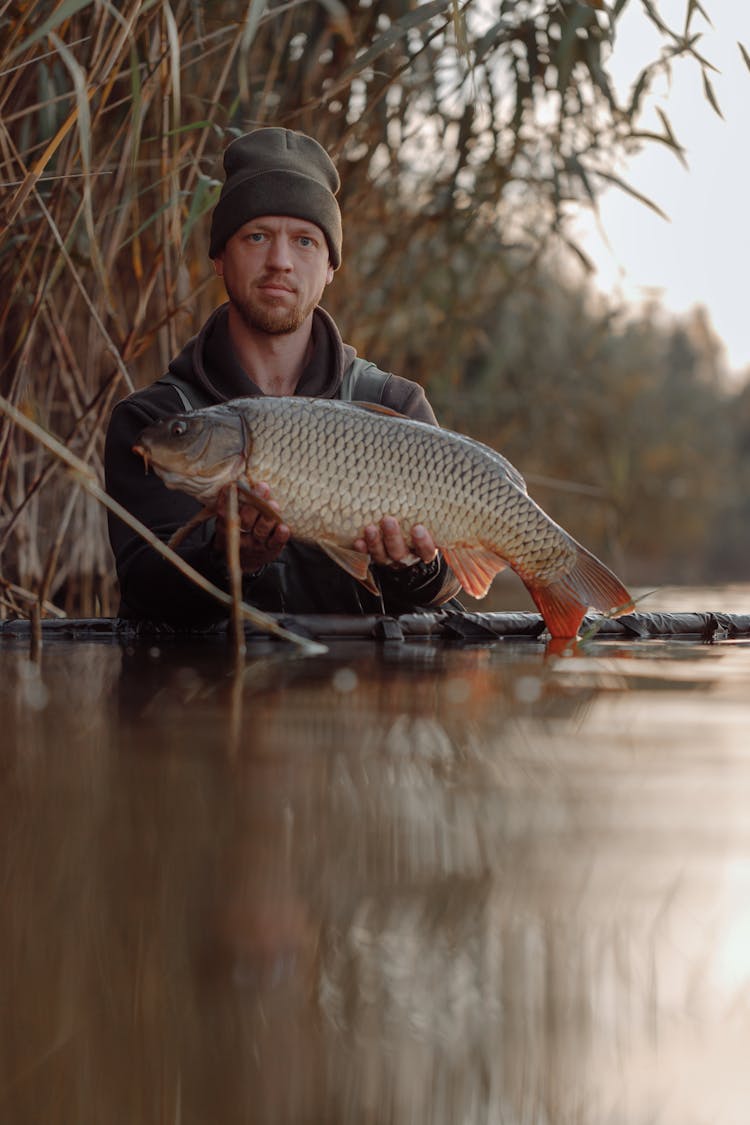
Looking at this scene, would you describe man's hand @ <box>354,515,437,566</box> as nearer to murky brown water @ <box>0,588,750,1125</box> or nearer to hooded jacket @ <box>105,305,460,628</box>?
hooded jacket @ <box>105,305,460,628</box>

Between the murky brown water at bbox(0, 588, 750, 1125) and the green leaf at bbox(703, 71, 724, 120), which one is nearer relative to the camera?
the murky brown water at bbox(0, 588, 750, 1125)

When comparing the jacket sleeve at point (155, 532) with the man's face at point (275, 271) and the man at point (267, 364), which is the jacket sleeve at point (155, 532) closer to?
the man at point (267, 364)

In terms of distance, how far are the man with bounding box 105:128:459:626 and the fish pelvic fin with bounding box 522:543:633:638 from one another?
9.6 inches

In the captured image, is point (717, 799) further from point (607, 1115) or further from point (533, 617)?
point (533, 617)

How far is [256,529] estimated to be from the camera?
1.82m

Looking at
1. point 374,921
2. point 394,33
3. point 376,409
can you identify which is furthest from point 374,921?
point 394,33

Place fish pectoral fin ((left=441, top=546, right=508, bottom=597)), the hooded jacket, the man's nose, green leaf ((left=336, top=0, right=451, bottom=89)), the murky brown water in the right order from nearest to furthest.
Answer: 1. the murky brown water
2. fish pectoral fin ((left=441, top=546, right=508, bottom=597))
3. green leaf ((left=336, top=0, right=451, bottom=89))
4. the hooded jacket
5. the man's nose

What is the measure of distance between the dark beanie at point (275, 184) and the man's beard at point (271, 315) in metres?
0.13

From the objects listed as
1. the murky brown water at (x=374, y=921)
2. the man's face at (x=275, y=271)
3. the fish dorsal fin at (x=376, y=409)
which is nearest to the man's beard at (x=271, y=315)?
→ the man's face at (x=275, y=271)

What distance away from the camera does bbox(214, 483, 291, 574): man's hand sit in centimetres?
176

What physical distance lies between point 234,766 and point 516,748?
25cm

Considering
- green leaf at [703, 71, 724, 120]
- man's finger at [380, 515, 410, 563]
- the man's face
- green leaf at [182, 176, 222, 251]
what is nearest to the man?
the man's face

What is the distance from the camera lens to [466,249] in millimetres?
3572

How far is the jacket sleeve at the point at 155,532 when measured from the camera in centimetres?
207
